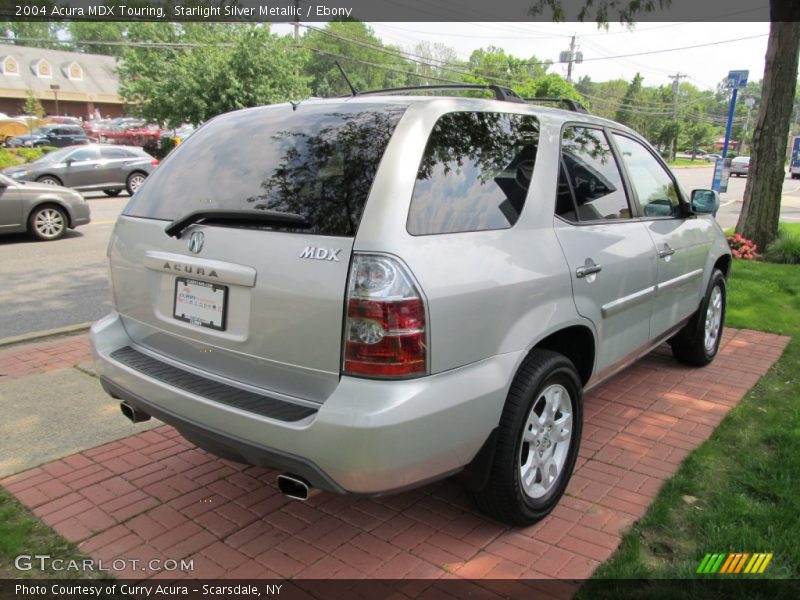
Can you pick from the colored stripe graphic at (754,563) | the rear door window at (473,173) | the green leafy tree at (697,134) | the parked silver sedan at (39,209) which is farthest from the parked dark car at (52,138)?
the green leafy tree at (697,134)

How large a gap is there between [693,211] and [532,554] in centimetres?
300

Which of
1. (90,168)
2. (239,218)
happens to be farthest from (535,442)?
(90,168)

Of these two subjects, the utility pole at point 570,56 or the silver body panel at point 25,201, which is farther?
the utility pole at point 570,56

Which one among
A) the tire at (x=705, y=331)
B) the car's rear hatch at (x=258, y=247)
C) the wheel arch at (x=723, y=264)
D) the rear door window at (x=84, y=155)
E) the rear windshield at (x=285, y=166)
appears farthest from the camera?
the rear door window at (x=84, y=155)

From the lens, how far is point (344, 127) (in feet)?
8.55

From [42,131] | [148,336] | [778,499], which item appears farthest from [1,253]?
[42,131]

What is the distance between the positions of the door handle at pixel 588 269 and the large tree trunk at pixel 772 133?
317 inches

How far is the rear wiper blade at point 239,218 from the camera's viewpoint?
2.39 meters

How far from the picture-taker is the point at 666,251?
3.98 m

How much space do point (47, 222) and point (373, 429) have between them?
10.8 metres

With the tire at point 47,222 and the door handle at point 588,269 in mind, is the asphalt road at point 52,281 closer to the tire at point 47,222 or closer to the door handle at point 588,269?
the tire at point 47,222

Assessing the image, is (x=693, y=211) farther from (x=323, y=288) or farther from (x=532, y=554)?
(x=323, y=288)

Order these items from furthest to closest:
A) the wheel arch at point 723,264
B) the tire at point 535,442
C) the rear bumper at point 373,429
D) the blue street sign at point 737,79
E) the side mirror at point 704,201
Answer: the blue street sign at point 737,79 → the wheel arch at point 723,264 → the side mirror at point 704,201 → the tire at point 535,442 → the rear bumper at point 373,429

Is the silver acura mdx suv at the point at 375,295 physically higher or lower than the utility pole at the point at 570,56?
lower
